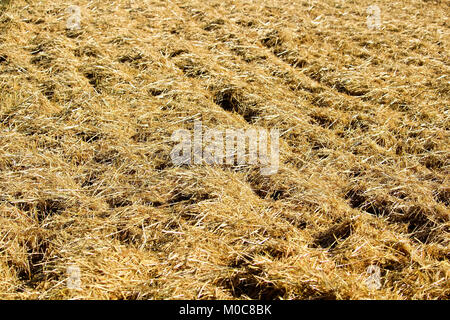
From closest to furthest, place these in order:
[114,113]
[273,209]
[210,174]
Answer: [273,209]
[210,174]
[114,113]

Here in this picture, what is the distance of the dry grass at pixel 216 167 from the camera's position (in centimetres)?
284

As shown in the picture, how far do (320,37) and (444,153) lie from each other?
276 centimetres

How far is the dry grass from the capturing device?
9.32 ft

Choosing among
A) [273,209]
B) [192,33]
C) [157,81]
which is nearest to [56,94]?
[157,81]

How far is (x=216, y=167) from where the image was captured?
3783 millimetres

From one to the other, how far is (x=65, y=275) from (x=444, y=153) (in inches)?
129

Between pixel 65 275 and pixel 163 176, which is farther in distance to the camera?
pixel 163 176

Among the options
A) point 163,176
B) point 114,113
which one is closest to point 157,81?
point 114,113
